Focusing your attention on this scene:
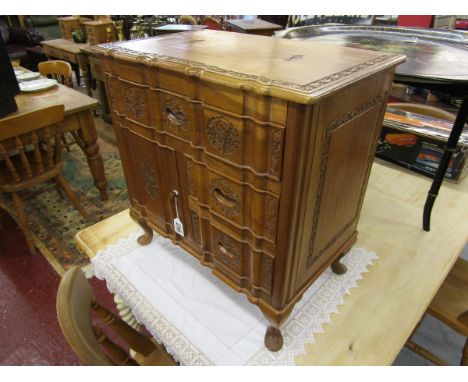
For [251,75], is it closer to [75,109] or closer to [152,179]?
[152,179]

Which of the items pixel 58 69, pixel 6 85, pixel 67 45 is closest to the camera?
pixel 6 85

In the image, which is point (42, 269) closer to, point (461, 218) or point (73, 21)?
point (461, 218)

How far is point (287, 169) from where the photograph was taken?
24.3 inches

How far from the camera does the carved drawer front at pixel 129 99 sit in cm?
83

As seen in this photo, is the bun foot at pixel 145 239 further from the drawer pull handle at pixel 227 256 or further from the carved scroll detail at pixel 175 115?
the carved scroll detail at pixel 175 115

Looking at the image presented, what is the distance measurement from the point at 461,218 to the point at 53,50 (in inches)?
174

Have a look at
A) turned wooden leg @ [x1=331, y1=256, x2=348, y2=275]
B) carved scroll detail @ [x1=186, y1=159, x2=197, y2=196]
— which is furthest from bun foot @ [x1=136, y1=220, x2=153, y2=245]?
turned wooden leg @ [x1=331, y1=256, x2=348, y2=275]

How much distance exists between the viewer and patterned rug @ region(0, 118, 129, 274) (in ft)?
6.48

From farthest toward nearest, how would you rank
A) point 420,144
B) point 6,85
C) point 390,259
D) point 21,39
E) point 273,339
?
point 21,39
point 6,85
point 420,144
point 390,259
point 273,339

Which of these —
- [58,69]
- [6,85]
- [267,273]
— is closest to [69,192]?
[6,85]

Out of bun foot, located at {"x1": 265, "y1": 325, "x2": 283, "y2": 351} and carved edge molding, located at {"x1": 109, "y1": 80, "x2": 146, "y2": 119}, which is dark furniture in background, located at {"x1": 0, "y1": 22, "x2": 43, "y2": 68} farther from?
bun foot, located at {"x1": 265, "y1": 325, "x2": 283, "y2": 351}

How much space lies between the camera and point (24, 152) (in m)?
1.88

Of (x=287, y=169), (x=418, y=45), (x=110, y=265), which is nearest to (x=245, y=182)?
(x=287, y=169)

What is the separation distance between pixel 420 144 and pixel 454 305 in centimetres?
65
